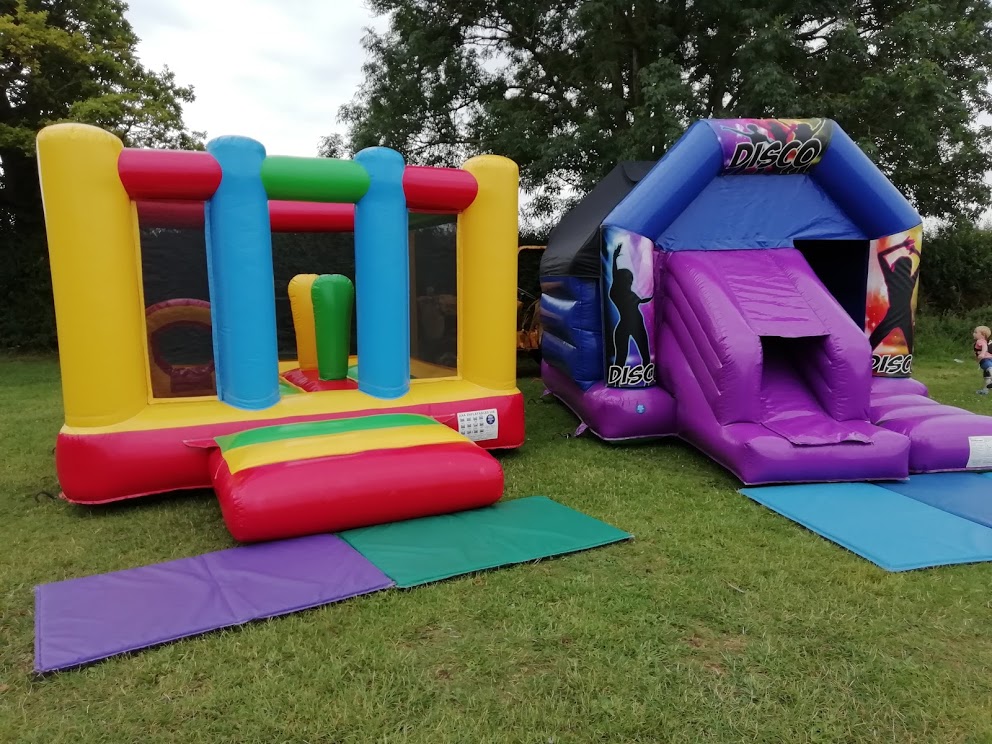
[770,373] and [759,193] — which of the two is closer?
[770,373]

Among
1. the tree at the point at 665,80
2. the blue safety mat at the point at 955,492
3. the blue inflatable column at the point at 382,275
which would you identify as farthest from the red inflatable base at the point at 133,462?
the tree at the point at 665,80

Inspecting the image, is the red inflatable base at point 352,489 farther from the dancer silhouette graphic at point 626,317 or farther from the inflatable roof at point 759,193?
the inflatable roof at point 759,193

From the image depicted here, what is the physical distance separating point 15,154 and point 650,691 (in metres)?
12.7

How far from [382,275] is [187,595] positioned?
2.22 meters

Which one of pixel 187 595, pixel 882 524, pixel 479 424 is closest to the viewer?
pixel 187 595

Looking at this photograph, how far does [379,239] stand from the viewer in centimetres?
421

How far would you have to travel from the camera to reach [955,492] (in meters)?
3.87

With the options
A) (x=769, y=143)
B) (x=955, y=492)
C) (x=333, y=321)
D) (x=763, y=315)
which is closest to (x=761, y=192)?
(x=769, y=143)

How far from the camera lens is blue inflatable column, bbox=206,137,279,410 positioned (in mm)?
3799

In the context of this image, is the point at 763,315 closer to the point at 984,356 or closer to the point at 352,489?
the point at 352,489

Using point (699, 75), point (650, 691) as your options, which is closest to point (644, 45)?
point (699, 75)

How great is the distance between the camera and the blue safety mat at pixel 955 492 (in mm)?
3562

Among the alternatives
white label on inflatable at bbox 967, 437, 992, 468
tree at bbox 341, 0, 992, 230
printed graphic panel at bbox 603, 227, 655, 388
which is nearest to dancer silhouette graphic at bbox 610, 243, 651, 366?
printed graphic panel at bbox 603, 227, 655, 388

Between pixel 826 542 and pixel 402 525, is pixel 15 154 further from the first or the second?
pixel 826 542
